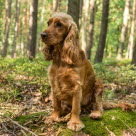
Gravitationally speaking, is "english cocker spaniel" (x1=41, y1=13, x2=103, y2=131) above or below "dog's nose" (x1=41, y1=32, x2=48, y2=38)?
below

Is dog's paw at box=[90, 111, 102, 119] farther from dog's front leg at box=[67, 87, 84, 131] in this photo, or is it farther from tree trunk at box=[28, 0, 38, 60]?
tree trunk at box=[28, 0, 38, 60]

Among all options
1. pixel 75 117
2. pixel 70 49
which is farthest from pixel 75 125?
pixel 70 49

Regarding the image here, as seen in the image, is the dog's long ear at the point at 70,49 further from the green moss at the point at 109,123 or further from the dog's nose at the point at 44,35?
the green moss at the point at 109,123

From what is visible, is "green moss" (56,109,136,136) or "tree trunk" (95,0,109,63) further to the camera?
"tree trunk" (95,0,109,63)

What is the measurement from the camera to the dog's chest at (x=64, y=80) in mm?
3199

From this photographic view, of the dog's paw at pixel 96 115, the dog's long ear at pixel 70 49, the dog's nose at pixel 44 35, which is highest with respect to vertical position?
the dog's nose at pixel 44 35

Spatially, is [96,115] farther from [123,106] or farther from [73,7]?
[73,7]

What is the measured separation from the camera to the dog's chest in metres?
3.20

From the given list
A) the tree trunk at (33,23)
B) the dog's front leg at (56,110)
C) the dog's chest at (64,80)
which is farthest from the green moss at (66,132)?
the tree trunk at (33,23)

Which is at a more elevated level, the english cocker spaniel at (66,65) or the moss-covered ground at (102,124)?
the english cocker spaniel at (66,65)

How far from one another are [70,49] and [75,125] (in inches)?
44.5

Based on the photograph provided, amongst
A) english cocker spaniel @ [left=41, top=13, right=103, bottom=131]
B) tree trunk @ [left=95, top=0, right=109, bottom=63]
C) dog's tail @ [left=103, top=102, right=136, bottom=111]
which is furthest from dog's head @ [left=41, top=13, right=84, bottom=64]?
tree trunk @ [left=95, top=0, right=109, bottom=63]

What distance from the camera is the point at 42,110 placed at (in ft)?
15.0

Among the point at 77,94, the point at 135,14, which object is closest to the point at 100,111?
the point at 77,94
